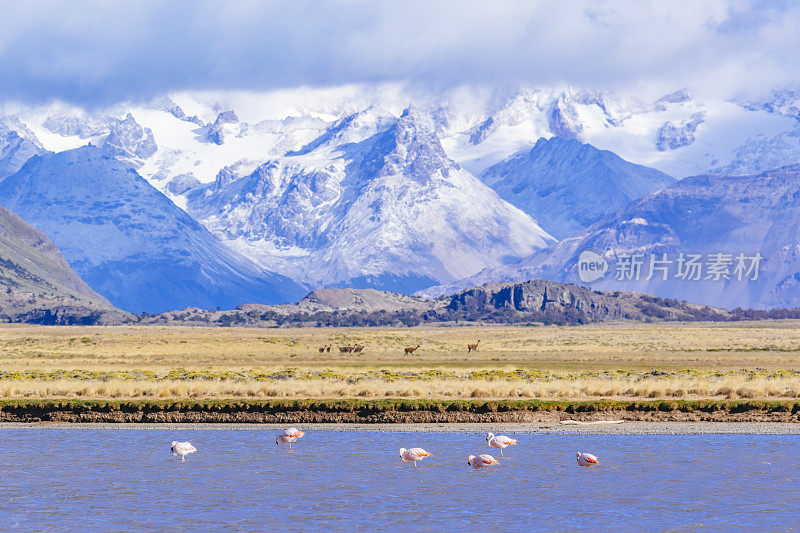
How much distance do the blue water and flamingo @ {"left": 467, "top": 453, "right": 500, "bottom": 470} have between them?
0.25m

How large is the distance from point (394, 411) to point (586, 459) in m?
13.5

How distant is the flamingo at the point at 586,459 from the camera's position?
99.7ft

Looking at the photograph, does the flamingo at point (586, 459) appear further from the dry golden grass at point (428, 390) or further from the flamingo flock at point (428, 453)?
the dry golden grass at point (428, 390)

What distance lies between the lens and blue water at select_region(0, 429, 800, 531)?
24.9 metres

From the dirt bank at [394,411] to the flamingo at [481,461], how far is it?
36.9 ft

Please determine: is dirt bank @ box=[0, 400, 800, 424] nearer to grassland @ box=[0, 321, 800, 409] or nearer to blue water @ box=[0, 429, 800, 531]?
grassland @ box=[0, 321, 800, 409]

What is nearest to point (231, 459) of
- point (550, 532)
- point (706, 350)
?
point (550, 532)

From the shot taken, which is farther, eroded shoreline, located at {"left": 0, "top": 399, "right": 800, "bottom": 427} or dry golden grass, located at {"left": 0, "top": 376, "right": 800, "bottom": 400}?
dry golden grass, located at {"left": 0, "top": 376, "right": 800, "bottom": 400}

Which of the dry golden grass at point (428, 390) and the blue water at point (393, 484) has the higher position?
the dry golden grass at point (428, 390)

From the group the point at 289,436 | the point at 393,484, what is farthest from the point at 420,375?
the point at 393,484

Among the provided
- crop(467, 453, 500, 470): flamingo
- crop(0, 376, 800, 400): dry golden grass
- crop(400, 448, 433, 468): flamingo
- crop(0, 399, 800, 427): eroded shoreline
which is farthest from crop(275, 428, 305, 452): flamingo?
crop(0, 376, 800, 400): dry golden grass

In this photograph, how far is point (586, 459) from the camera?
30484 mm

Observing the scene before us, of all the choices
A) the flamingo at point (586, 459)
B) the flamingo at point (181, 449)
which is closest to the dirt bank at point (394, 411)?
the flamingo at point (181, 449)

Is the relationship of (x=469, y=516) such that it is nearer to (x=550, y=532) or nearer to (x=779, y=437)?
(x=550, y=532)
